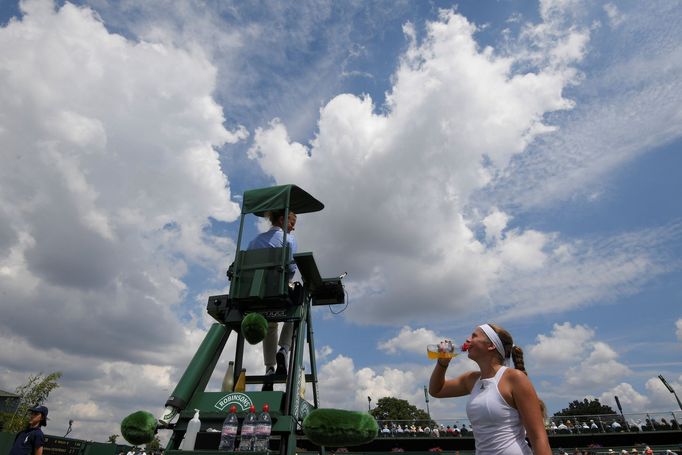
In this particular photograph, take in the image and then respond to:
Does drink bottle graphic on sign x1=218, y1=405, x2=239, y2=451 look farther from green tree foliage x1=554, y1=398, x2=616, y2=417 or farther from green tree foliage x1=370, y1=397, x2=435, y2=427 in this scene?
green tree foliage x1=554, y1=398, x2=616, y2=417

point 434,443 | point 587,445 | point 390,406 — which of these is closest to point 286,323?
point 434,443

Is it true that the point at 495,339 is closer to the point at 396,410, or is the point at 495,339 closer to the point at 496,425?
the point at 496,425

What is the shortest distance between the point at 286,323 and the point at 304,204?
218 centimetres

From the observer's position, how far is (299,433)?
5.55 metres

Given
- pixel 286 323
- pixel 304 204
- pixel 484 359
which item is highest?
pixel 304 204

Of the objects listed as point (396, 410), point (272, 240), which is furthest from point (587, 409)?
point (272, 240)

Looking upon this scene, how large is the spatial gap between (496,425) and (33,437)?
7.14 m

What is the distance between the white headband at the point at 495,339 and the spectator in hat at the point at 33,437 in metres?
7.08

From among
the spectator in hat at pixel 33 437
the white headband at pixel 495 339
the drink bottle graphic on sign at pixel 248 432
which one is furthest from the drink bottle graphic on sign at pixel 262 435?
the spectator in hat at pixel 33 437

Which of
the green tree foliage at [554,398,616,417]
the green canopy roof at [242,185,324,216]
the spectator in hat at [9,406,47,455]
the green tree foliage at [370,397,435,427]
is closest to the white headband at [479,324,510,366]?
the green canopy roof at [242,185,324,216]

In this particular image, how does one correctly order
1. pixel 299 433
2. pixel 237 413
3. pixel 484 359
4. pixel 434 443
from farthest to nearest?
pixel 434 443 → pixel 299 433 → pixel 237 413 → pixel 484 359

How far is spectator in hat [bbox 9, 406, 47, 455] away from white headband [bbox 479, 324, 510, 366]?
7077 mm

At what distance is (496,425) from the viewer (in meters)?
2.55

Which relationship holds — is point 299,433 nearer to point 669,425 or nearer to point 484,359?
point 484,359
